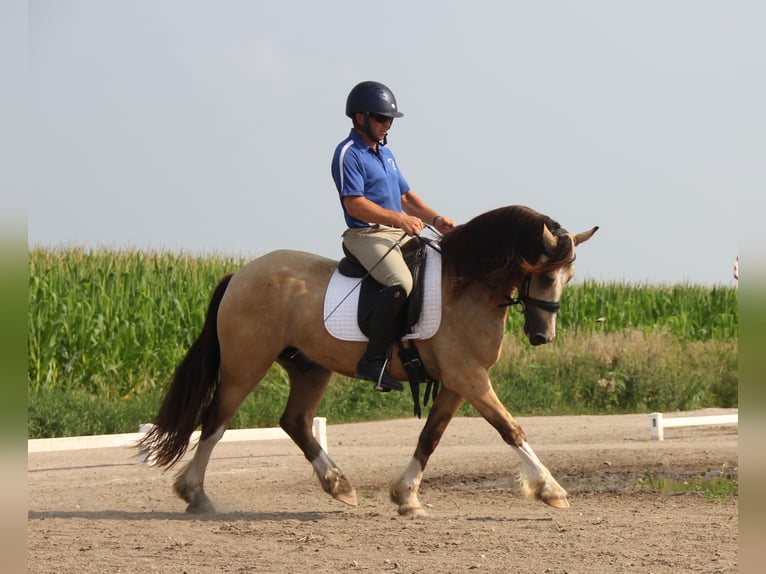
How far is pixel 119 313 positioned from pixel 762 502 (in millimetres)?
16834

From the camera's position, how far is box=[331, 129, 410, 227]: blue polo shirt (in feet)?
24.7

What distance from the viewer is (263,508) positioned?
829cm

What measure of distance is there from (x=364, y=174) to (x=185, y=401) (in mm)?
2391

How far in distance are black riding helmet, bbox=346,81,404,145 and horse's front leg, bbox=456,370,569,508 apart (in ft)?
6.85

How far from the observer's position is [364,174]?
766cm

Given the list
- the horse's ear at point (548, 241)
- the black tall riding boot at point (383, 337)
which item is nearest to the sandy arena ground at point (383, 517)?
the black tall riding boot at point (383, 337)

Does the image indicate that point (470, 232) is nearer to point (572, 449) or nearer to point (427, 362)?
point (427, 362)

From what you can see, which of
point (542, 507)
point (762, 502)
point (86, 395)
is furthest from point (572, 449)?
point (762, 502)

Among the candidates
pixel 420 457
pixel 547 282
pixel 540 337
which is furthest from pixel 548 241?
pixel 420 457

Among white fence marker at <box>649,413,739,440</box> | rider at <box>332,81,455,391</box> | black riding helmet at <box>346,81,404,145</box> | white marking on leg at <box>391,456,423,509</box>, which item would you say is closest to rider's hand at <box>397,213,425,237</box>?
rider at <box>332,81,455,391</box>

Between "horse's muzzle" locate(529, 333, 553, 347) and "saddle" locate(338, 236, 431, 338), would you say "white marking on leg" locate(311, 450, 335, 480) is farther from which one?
"horse's muzzle" locate(529, 333, 553, 347)

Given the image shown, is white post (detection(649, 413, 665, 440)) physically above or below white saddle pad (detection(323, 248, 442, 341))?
below

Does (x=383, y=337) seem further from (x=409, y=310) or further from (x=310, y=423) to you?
(x=310, y=423)

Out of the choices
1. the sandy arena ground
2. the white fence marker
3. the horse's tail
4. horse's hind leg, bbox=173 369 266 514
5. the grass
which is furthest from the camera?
the white fence marker
